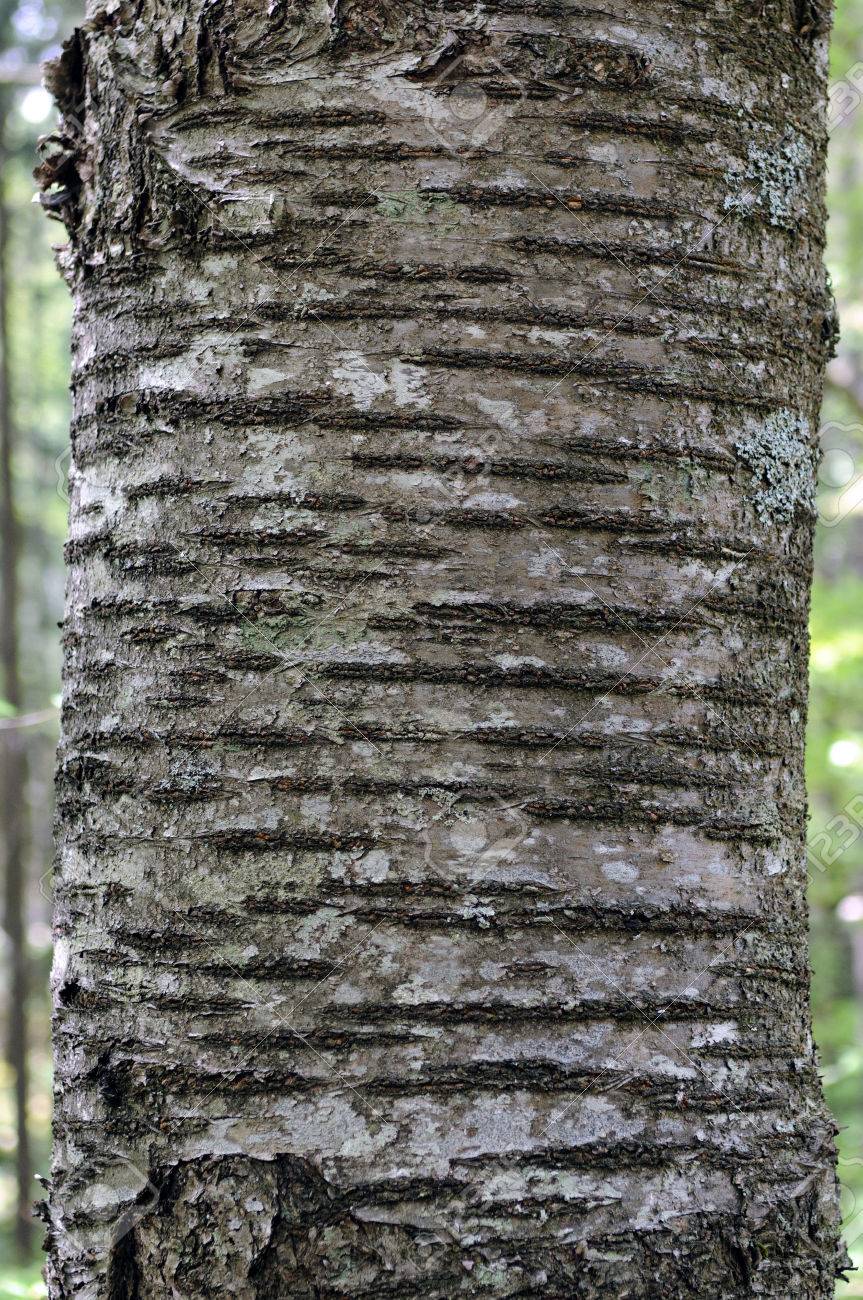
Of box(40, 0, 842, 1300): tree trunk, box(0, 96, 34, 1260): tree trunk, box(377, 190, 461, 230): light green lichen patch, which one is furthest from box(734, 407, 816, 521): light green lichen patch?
box(0, 96, 34, 1260): tree trunk

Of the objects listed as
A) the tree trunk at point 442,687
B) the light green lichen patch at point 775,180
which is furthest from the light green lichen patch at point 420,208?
the light green lichen patch at point 775,180

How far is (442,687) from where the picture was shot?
3.19 feet

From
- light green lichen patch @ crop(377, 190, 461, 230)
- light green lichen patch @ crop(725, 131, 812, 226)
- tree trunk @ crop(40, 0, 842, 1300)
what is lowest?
tree trunk @ crop(40, 0, 842, 1300)

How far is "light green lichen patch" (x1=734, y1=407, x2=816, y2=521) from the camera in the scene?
110 cm

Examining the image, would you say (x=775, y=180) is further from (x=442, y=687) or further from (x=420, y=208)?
(x=442, y=687)

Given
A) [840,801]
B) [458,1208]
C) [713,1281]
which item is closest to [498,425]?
[458,1208]

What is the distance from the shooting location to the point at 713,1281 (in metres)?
0.94

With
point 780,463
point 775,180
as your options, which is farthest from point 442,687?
point 775,180

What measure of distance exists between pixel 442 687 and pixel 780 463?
0.49 meters

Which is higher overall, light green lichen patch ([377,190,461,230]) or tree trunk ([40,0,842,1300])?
light green lichen patch ([377,190,461,230])

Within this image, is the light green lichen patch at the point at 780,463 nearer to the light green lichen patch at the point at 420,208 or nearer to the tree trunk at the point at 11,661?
the light green lichen patch at the point at 420,208

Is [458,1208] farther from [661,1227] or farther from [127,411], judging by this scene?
[127,411]

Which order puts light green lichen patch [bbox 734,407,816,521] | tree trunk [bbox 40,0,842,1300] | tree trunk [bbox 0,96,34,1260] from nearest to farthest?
tree trunk [bbox 40,0,842,1300] → light green lichen patch [bbox 734,407,816,521] → tree trunk [bbox 0,96,34,1260]

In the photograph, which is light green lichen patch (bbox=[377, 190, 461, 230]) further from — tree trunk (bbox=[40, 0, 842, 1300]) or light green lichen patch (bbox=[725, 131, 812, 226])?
light green lichen patch (bbox=[725, 131, 812, 226])
